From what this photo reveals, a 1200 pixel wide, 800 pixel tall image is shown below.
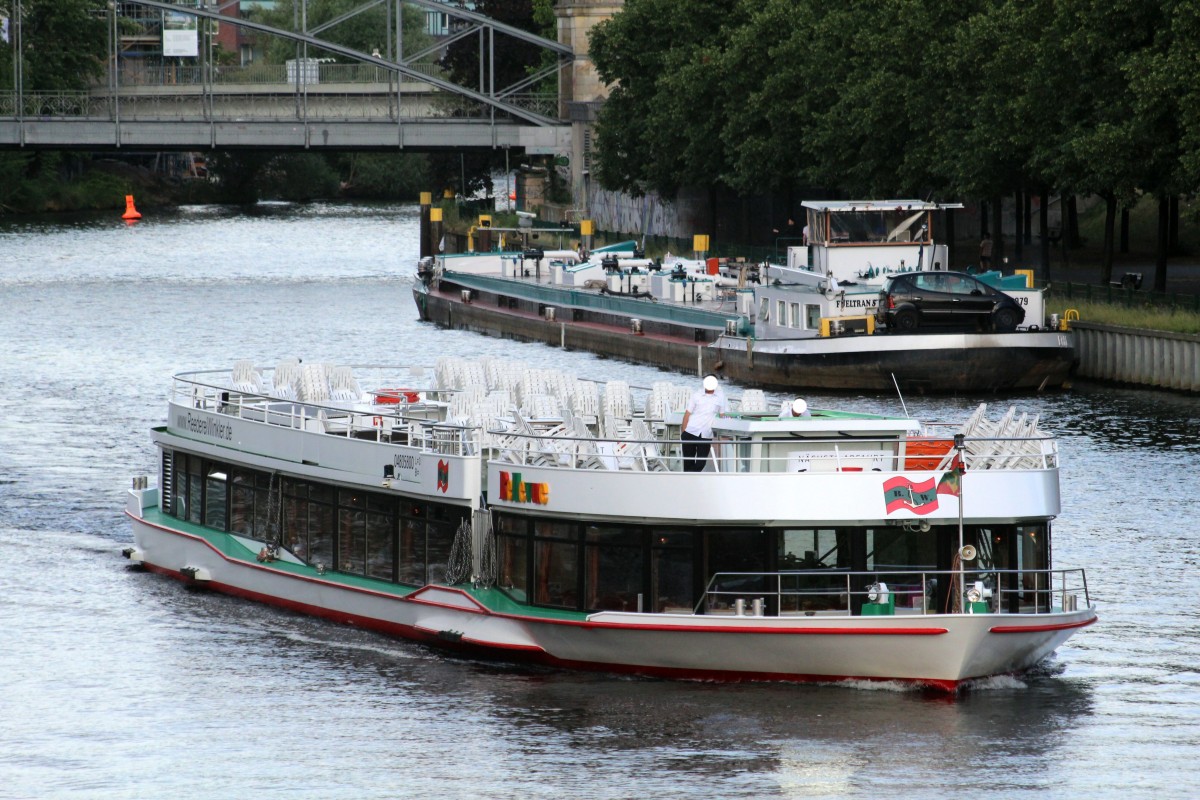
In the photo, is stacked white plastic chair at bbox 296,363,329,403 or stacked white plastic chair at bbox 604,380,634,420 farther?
stacked white plastic chair at bbox 296,363,329,403

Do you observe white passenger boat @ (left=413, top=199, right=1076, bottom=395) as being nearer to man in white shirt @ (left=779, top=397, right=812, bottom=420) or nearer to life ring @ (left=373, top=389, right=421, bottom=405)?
life ring @ (left=373, top=389, right=421, bottom=405)

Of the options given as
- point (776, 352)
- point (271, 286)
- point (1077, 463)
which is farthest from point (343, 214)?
point (1077, 463)

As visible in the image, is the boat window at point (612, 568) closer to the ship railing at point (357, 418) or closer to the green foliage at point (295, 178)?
the ship railing at point (357, 418)

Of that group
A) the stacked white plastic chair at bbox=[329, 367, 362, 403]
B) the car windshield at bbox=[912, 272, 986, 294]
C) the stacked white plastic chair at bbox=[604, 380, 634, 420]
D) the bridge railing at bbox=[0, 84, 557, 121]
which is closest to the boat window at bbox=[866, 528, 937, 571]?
the stacked white plastic chair at bbox=[604, 380, 634, 420]

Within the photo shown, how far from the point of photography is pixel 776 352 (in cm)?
6144

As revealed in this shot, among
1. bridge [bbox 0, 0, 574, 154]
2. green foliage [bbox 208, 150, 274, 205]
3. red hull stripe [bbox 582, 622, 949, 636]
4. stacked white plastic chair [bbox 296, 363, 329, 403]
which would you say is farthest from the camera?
green foliage [bbox 208, 150, 274, 205]

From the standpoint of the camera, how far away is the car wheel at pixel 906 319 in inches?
2340

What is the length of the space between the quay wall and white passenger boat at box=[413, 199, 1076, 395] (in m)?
1.08

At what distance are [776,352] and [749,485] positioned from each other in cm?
3502

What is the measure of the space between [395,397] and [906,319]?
91.0ft

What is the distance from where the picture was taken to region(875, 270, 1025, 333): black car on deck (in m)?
59.5

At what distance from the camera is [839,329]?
60.4 metres

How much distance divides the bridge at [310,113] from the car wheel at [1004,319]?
5741 cm

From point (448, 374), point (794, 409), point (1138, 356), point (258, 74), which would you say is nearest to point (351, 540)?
point (448, 374)
